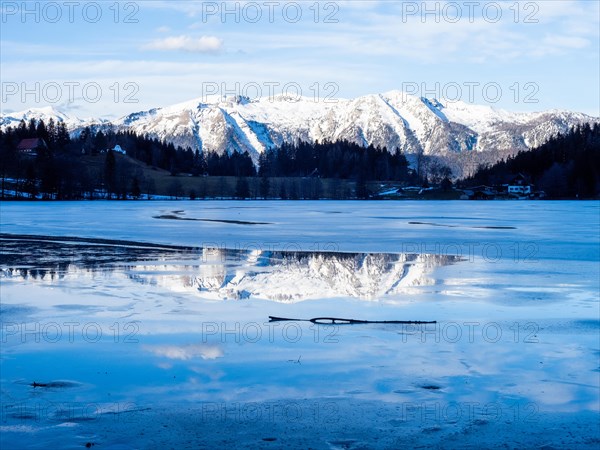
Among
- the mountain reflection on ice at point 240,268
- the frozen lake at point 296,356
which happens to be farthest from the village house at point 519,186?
the frozen lake at point 296,356

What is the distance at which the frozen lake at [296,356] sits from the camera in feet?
27.5

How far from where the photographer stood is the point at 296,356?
38.1 feet

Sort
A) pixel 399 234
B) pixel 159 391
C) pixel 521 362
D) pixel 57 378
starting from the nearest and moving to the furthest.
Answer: pixel 159 391 → pixel 57 378 → pixel 521 362 → pixel 399 234

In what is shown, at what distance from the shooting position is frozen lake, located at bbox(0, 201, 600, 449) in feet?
27.5

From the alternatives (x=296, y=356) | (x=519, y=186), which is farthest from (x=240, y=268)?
(x=519, y=186)

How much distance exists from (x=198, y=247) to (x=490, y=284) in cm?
1504

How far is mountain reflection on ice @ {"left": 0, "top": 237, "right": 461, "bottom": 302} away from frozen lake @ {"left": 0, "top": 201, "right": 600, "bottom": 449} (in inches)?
5.1

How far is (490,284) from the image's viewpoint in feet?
65.1

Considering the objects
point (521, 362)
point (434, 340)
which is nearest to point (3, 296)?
point (434, 340)

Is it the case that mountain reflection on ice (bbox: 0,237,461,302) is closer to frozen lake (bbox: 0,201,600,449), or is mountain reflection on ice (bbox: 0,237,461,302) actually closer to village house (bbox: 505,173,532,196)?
frozen lake (bbox: 0,201,600,449)

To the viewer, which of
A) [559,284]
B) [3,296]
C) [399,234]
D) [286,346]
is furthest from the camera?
[399,234]

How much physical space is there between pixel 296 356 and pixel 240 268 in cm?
1165

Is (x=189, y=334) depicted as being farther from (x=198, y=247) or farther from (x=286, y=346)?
(x=198, y=247)

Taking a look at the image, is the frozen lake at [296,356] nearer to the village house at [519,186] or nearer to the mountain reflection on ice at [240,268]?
the mountain reflection on ice at [240,268]
